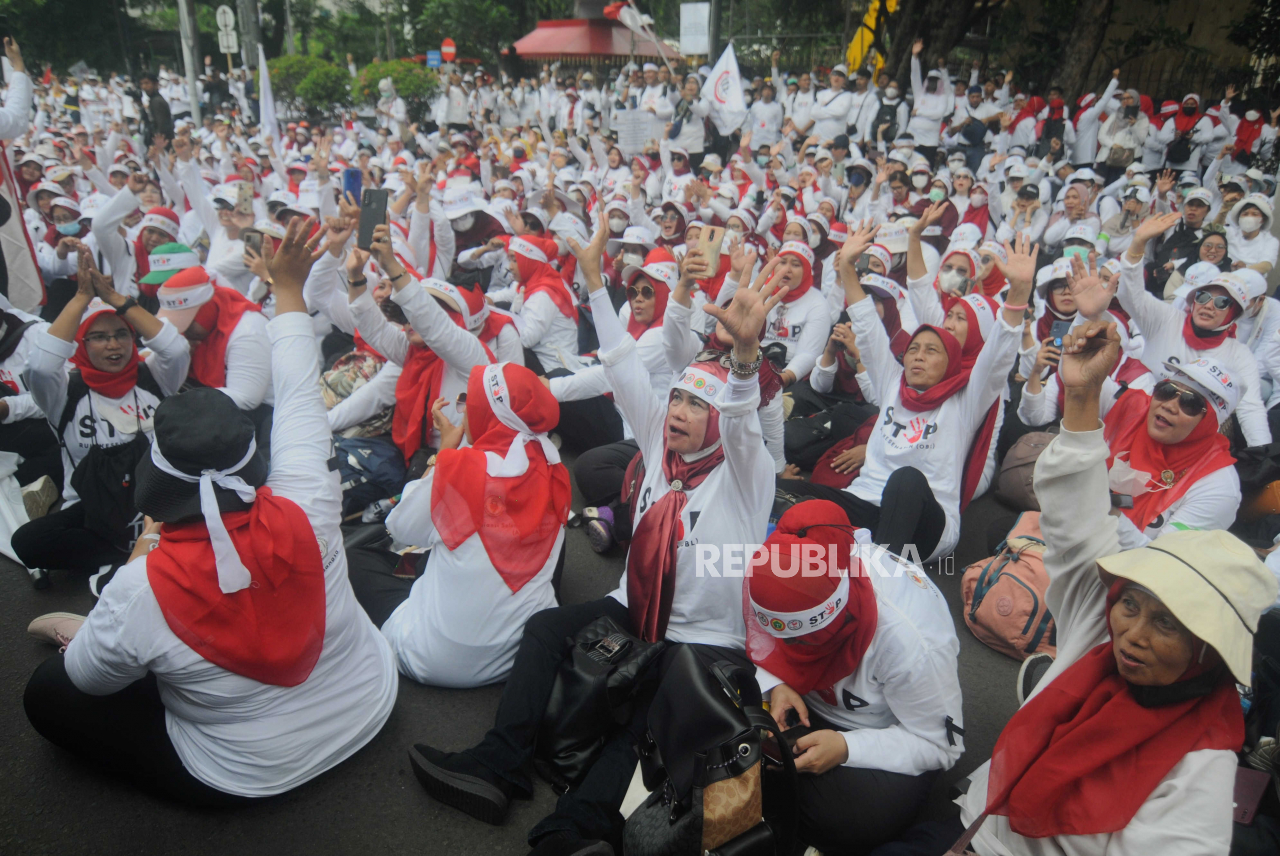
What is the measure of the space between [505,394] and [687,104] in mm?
11632

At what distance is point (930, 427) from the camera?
13.2 feet

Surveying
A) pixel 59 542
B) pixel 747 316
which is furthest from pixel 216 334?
pixel 747 316

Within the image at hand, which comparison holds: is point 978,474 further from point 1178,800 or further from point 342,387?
point 342,387

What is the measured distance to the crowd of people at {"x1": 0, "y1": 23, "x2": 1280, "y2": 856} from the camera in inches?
Result: 80.3

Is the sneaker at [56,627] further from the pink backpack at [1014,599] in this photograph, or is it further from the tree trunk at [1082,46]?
the tree trunk at [1082,46]

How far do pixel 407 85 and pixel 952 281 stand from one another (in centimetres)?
1927

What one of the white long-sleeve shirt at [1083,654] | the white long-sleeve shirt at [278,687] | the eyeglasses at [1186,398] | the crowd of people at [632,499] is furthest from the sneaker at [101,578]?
the eyeglasses at [1186,398]

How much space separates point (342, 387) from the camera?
510cm

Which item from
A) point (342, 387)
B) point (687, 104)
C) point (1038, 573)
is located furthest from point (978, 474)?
point (687, 104)

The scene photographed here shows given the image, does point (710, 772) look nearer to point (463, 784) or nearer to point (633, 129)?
point (463, 784)

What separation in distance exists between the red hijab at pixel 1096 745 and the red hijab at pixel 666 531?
1.26m

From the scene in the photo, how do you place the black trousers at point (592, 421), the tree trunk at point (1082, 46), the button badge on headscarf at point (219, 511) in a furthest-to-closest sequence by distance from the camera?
the tree trunk at point (1082, 46) < the black trousers at point (592, 421) < the button badge on headscarf at point (219, 511)

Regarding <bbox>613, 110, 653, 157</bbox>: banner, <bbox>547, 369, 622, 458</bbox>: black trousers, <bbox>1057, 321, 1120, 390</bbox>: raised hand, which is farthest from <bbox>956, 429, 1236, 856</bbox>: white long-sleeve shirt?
<bbox>613, 110, 653, 157</bbox>: banner

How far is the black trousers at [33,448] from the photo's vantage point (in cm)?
444
